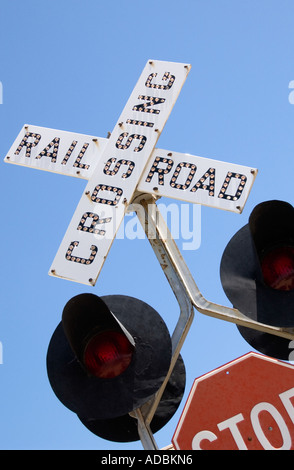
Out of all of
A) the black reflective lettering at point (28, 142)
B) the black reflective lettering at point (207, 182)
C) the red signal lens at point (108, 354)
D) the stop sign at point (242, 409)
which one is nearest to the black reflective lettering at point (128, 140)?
the black reflective lettering at point (207, 182)

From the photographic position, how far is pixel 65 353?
604 centimetres

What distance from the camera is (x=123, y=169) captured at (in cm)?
720

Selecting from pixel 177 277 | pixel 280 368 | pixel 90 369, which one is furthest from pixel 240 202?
pixel 90 369

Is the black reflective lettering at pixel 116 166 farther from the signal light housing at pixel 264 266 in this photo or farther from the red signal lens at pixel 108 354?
the red signal lens at pixel 108 354

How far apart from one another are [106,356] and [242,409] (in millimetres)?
1148

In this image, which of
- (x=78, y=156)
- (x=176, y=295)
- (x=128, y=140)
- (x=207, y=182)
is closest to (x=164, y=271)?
(x=176, y=295)

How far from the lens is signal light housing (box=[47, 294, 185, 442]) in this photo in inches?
226

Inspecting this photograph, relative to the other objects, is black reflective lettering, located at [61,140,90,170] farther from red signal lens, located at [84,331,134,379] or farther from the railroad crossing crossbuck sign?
red signal lens, located at [84,331,134,379]

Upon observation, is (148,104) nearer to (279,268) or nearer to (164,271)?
(164,271)

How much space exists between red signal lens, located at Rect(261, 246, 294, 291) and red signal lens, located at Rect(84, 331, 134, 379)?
1227mm

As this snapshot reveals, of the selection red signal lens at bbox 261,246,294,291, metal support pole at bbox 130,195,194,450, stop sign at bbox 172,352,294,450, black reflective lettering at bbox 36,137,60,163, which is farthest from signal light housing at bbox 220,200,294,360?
black reflective lettering at bbox 36,137,60,163

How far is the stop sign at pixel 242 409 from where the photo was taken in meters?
5.88

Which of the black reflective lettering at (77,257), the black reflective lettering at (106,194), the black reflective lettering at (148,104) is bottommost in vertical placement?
the black reflective lettering at (77,257)

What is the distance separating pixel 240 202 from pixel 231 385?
1.55m
